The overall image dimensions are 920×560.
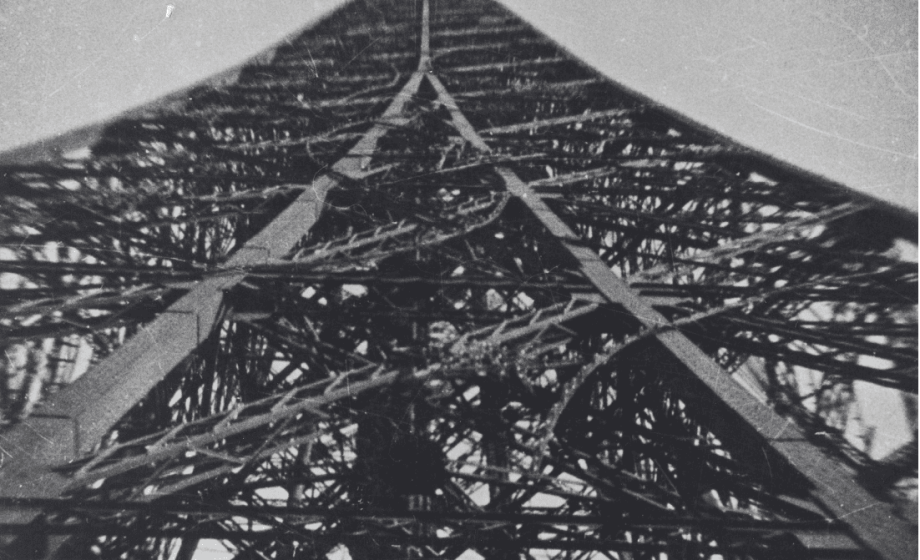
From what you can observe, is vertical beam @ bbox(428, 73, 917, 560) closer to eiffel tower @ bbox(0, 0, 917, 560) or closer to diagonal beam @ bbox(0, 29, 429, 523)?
eiffel tower @ bbox(0, 0, 917, 560)

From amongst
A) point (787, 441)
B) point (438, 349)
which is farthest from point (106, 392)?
point (787, 441)

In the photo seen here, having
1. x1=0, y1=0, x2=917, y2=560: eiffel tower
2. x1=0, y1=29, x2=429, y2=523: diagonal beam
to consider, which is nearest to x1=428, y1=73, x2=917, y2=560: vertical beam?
x1=0, y1=0, x2=917, y2=560: eiffel tower

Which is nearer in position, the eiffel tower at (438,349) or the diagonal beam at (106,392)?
the diagonal beam at (106,392)

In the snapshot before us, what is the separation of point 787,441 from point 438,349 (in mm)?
2078

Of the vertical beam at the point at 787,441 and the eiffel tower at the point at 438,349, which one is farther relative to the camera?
the eiffel tower at the point at 438,349

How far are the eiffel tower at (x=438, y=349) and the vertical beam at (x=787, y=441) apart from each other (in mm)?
16

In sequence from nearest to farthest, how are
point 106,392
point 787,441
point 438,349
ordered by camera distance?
point 106,392
point 787,441
point 438,349

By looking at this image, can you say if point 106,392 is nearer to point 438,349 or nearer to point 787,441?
point 438,349

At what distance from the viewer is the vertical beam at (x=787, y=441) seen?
8.94ft

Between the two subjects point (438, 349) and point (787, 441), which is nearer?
point (787, 441)

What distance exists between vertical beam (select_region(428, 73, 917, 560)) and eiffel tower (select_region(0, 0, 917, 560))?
16 millimetres

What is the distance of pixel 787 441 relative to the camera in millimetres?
3188

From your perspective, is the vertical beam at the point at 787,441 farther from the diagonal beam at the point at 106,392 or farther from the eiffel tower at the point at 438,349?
the diagonal beam at the point at 106,392

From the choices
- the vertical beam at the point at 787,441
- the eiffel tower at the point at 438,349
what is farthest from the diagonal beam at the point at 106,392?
the vertical beam at the point at 787,441
